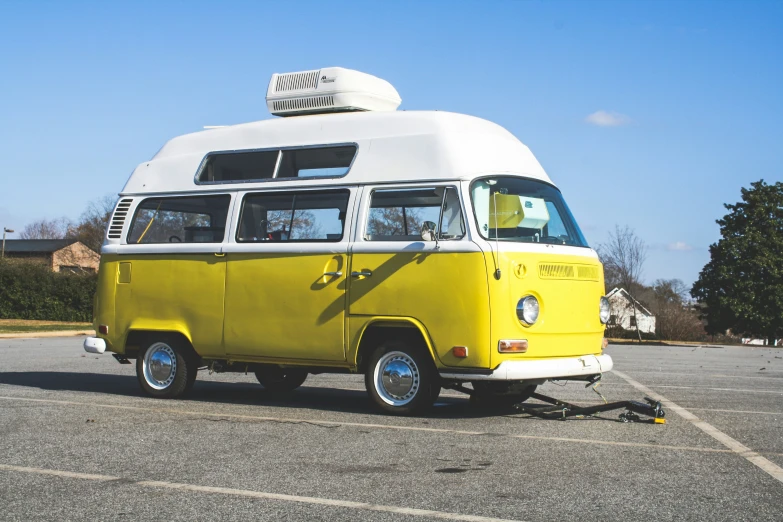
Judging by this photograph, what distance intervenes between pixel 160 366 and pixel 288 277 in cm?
222

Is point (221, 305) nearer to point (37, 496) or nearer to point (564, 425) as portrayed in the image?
point (564, 425)

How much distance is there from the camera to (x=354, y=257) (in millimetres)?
9672

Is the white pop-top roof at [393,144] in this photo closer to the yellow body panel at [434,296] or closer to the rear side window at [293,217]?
the rear side window at [293,217]

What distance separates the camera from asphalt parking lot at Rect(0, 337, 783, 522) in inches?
213

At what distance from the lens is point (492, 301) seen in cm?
887

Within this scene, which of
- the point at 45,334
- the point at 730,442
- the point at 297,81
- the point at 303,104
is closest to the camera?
the point at 730,442

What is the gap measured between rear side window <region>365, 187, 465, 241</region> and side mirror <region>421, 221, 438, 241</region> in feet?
0.13

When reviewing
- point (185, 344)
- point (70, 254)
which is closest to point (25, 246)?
point (70, 254)

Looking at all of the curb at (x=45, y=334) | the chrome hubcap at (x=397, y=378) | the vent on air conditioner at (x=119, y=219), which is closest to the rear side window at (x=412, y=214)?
the chrome hubcap at (x=397, y=378)

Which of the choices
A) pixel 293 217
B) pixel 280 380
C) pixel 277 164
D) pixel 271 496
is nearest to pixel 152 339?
pixel 280 380

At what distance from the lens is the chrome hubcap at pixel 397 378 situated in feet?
30.9

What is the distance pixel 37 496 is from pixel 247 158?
18.8 ft

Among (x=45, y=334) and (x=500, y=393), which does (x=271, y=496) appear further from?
(x=45, y=334)

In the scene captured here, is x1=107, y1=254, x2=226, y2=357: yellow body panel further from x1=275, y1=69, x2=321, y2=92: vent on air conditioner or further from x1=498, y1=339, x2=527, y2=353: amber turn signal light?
x1=498, y1=339, x2=527, y2=353: amber turn signal light
